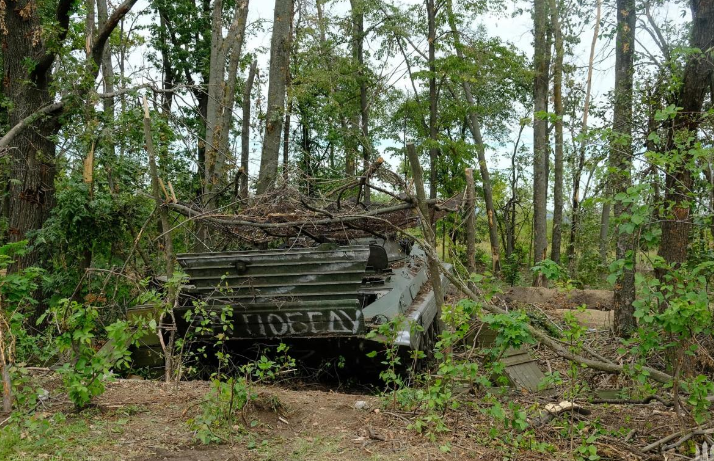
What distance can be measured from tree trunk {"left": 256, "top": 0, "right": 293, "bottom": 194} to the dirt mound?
245 inches

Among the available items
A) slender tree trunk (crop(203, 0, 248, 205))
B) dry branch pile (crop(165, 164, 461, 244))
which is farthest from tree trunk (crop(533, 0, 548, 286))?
dry branch pile (crop(165, 164, 461, 244))

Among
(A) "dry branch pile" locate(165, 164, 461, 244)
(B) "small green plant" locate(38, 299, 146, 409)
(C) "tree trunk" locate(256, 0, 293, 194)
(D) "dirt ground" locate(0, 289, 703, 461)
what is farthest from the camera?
(C) "tree trunk" locate(256, 0, 293, 194)

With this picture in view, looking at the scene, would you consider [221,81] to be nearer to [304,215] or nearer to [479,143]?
[304,215]

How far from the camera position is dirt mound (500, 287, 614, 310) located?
48.2ft

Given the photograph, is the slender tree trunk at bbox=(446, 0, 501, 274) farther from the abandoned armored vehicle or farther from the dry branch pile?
the abandoned armored vehicle

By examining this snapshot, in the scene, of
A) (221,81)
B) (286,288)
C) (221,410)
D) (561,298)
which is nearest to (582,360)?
→ (221,410)

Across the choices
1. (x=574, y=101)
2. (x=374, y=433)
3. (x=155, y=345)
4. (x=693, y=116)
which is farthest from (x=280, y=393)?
(x=574, y=101)

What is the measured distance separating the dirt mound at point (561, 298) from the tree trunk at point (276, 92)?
245 inches

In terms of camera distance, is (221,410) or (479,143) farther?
(479,143)

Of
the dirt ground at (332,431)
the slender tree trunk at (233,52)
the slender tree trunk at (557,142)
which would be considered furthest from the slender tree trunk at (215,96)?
the slender tree trunk at (557,142)

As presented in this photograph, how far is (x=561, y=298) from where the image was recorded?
15617 millimetres

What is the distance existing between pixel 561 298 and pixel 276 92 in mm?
8806

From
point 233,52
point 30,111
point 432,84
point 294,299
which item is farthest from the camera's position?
point 432,84

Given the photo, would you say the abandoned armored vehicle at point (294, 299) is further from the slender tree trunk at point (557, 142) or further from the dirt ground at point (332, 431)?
the slender tree trunk at point (557, 142)
